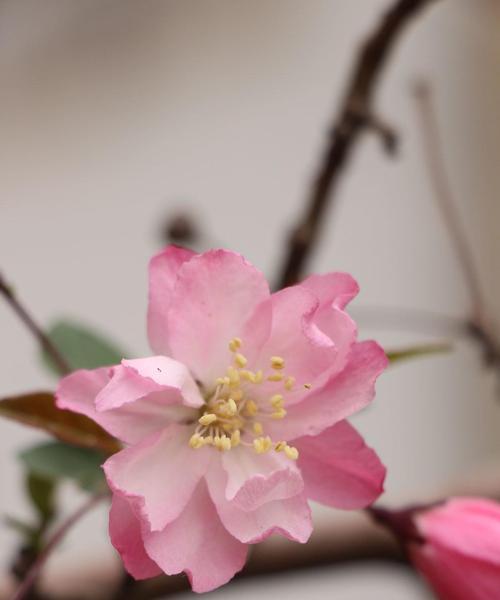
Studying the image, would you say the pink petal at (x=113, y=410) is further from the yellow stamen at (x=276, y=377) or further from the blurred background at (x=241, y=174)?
the blurred background at (x=241, y=174)

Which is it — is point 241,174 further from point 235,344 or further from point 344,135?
point 235,344

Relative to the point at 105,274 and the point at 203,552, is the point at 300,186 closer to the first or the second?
the point at 105,274

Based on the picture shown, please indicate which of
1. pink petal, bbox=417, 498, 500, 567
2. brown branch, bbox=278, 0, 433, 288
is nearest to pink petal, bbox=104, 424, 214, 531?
pink petal, bbox=417, 498, 500, 567

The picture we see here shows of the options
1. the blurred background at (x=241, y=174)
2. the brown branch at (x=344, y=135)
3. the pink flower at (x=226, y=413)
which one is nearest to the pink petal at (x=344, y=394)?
the pink flower at (x=226, y=413)

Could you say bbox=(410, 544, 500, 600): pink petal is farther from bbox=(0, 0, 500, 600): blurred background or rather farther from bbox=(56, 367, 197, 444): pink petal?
bbox=(0, 0, 500, 600): blurred background

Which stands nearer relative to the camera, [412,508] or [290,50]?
[412,508]

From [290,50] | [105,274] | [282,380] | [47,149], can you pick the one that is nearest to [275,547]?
[282,380]
